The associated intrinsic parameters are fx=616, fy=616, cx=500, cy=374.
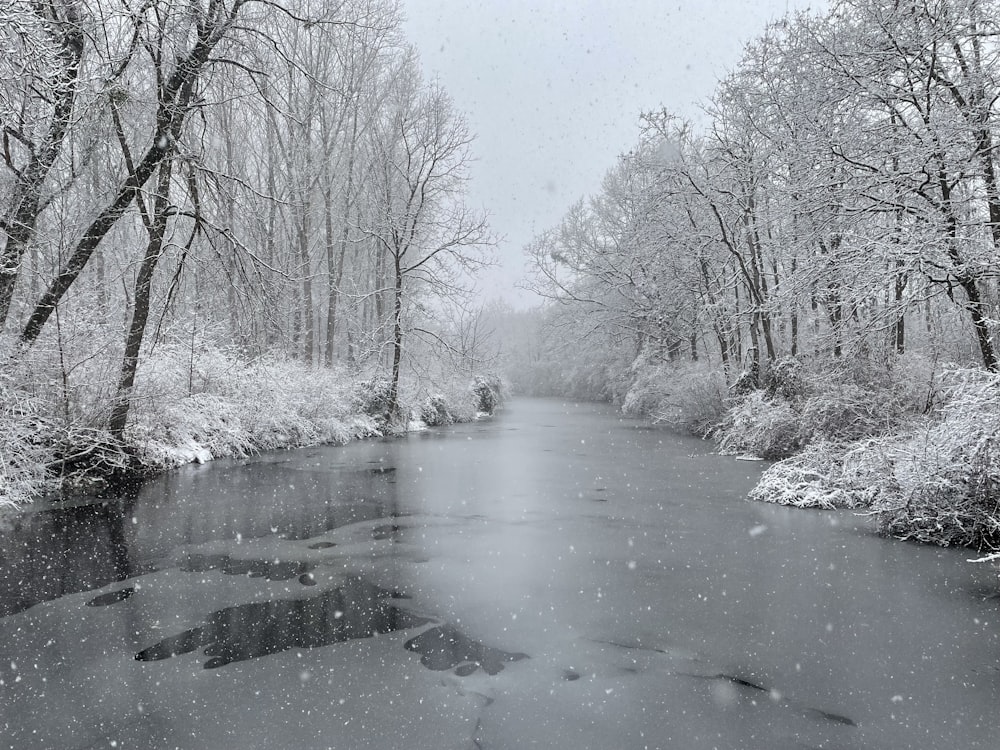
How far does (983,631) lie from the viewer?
15.1 ft

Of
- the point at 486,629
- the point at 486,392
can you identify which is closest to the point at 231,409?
the point at 486,629

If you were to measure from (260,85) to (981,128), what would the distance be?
10.6 meters

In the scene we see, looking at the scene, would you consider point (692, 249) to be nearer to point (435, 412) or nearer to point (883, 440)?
point (435, 412)

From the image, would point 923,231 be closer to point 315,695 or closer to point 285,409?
point 315,695

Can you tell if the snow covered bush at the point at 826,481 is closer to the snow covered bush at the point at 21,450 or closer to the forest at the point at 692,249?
the forest at the point at 692,249

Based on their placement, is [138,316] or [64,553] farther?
[138,316]

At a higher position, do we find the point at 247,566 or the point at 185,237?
the point at 185,237

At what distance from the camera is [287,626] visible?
4.67m

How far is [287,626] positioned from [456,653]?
4.51 ft

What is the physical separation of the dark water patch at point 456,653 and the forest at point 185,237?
19.2 feet

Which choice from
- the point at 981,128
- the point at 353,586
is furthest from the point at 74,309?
the point at 981,128

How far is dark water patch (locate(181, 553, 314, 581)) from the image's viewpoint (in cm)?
589

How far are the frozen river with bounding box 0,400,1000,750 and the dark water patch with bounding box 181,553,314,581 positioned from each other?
35 millimetres

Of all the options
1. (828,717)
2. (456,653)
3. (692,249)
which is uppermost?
(692,249)
